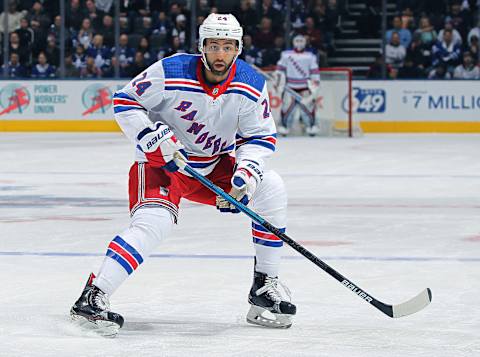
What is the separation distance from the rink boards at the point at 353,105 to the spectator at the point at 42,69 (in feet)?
0.45

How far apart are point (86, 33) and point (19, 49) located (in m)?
0.96

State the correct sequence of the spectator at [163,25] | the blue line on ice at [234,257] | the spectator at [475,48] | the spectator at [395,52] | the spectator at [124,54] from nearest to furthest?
Answer: the blue line on ice at [234,257] < the spectator at [475,48] < the spectator at [395,52] < the spectator at [124,54] < the spectator at [163,25]

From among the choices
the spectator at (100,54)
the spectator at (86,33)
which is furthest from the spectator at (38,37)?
the spectator at (100,54)

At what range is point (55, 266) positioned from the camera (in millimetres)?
5840

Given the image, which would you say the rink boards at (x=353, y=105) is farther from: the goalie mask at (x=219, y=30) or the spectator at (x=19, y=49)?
the goalie mask at (x=219, y=30)

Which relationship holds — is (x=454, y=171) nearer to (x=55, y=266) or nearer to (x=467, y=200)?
(x=467, y=200)

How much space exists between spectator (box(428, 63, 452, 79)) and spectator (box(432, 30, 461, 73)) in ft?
0.13

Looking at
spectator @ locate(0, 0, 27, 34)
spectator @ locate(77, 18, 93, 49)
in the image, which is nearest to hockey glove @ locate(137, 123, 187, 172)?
spectator @ locate(77, 18, 93, 49)

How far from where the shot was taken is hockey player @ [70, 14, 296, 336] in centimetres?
430

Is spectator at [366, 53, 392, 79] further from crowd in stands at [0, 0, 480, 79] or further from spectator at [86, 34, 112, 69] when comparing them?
spectator at [86, 34, 112, 69]

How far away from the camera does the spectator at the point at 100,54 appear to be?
17.9 m

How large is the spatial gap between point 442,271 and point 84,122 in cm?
1228

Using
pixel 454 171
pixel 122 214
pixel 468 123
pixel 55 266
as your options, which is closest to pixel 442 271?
pixel 55 266

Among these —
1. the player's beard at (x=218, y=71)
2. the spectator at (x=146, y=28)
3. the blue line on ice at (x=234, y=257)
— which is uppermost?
the player's beard at (x=218, y=71)
